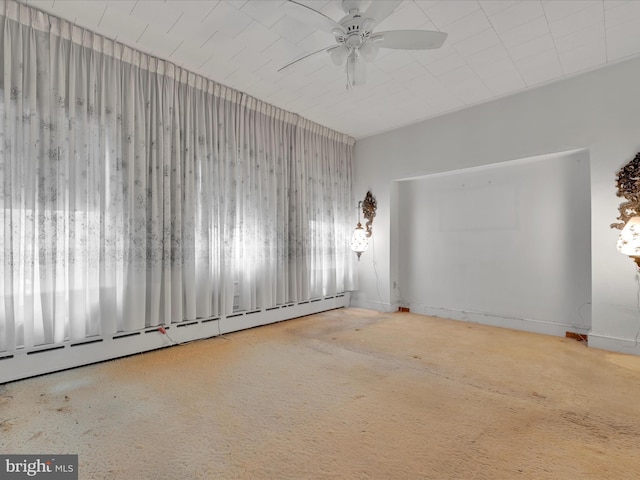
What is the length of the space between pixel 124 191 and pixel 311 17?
2195 mm

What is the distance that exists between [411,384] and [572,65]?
3.58 metres

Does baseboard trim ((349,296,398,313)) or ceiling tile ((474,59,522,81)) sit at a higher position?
ceiling tile ((474,59,522,81))

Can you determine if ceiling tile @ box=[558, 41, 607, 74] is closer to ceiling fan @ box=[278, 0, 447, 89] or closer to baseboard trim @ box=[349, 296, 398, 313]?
ceiling fan @ box=[278, 0, 447, 89]

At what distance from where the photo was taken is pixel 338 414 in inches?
76.3

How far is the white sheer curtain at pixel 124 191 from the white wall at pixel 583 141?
7.07ft

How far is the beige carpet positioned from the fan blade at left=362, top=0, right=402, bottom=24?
8.63 ft

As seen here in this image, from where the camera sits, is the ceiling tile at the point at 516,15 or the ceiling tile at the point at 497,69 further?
the ceiling tile at the point at 497,69

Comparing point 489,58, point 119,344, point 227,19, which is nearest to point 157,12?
point 227,19

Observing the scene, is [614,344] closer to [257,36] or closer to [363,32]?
[363,32]

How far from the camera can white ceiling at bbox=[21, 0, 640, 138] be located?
93.0 inches

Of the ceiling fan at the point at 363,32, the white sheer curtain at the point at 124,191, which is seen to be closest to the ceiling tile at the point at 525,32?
the ceiling fan at the point at 363,32

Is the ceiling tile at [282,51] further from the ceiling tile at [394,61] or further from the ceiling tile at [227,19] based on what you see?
the ceiling tile at [394,61]

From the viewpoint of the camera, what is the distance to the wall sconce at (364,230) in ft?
16.4

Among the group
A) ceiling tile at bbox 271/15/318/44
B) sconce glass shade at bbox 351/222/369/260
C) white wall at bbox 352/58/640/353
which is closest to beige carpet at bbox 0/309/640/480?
white wall at bbox 352/58/640/353
